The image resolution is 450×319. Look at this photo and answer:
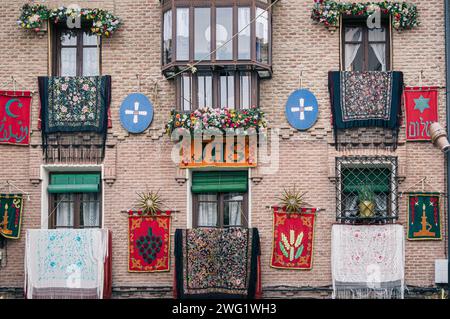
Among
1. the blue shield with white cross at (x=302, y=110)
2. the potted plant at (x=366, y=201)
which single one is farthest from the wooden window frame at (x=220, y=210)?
the potted plant at (x=366, y=201)

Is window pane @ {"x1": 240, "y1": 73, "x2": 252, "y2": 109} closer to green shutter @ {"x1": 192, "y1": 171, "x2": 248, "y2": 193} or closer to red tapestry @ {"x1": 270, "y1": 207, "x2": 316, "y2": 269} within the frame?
green shutter @ {"x1": 192, "y1": 171, "x2": 248, "y2": 193}

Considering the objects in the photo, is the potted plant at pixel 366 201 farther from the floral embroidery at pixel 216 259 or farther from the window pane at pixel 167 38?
the window pane at pixel 167 38

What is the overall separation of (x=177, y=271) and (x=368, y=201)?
4263 mm

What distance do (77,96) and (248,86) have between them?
3.67 meters

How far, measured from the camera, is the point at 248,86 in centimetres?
1914

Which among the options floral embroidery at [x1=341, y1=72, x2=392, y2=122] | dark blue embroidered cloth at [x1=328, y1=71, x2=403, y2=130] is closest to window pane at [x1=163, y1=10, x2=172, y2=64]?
dark blue embroidered cloth at [x1=328, y1=71, x2=403, y2=130]

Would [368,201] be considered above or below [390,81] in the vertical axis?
below

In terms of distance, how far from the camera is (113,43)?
64.8ft

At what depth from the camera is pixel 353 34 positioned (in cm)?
1980

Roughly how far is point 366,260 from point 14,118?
8091 mm

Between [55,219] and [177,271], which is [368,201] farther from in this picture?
[55,219]

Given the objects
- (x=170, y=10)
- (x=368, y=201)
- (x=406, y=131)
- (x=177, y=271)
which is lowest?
(x=177, y=271)

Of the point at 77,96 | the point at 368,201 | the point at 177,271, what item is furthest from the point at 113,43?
the point at 368,201

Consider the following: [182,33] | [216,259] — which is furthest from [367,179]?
[182,33]
